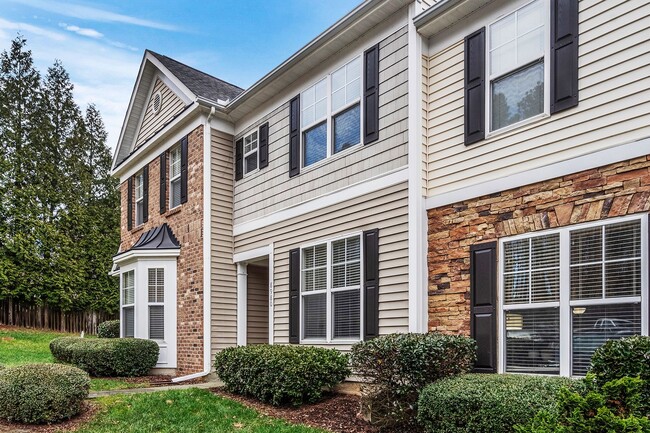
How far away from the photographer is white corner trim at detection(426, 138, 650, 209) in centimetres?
554

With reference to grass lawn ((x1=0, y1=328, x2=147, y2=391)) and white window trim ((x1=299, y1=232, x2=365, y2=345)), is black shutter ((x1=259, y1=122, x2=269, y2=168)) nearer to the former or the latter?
white window trim ((x1=299, y1=232, x2=365, y2=345))

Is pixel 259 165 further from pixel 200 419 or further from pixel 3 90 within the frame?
pixel 3 90

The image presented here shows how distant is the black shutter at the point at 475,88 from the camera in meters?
7.06

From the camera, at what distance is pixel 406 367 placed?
6312 millimetres

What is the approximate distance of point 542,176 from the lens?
6.31 metres

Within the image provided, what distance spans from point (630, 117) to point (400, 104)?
326 centimetres

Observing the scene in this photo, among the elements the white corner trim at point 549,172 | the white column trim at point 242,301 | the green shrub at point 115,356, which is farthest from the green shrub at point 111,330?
the white corner trim at point 549,172

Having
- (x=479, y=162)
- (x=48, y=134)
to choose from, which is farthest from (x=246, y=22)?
(x=479, y=162)

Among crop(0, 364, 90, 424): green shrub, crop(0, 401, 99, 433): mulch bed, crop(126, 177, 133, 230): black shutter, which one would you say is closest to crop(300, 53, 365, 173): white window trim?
crop(0, 364, 90, 424): green shrub

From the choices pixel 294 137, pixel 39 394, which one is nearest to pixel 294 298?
pixel 294 137

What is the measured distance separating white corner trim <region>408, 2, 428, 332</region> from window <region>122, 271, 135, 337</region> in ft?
26.4

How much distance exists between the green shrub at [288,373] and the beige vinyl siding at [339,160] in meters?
2.85

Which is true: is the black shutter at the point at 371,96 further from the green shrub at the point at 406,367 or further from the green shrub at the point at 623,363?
the green shrub at the point at 623,363

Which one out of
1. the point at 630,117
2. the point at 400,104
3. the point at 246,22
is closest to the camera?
the point at 630,117
